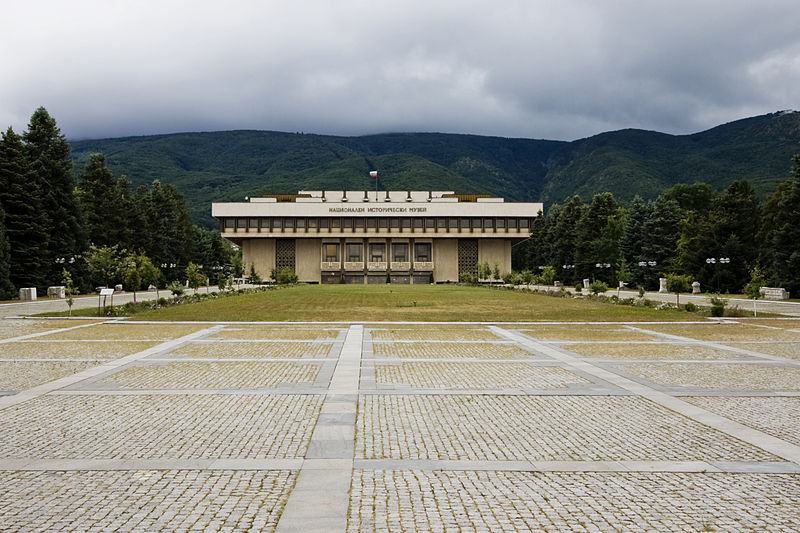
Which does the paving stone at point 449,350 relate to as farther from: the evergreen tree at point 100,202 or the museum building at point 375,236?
the museum building at point 375,236

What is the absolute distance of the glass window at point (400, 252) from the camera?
9219 centimetres

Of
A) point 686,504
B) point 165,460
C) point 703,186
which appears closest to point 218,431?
point 165,460

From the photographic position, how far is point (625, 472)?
5.98 meters

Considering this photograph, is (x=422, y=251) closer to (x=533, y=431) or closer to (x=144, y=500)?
(x=533, y=431)

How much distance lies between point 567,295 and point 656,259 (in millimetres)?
21227

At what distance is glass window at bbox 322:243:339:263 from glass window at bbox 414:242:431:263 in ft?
39.1

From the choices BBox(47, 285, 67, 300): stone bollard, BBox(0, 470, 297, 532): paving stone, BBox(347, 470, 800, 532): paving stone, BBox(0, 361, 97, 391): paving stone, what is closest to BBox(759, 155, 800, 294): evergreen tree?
BBox(347, 470, 800, 532): paving stone

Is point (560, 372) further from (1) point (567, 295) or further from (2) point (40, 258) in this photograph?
(2) point (40, 258)

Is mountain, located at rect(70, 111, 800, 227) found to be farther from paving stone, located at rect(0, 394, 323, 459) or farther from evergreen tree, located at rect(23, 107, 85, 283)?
paving stone, located at rect(0, 394, 323, 459)

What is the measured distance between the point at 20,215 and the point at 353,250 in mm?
52407

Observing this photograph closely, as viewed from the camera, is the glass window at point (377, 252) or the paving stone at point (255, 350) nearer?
the paving stone at point (255, 350)

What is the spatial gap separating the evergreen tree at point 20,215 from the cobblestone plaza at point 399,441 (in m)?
34.6

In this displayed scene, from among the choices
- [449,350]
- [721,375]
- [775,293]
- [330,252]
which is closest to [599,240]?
[775,293]

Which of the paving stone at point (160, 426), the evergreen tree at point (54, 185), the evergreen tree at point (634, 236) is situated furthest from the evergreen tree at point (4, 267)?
the evergreen tree at point (634, 236)
